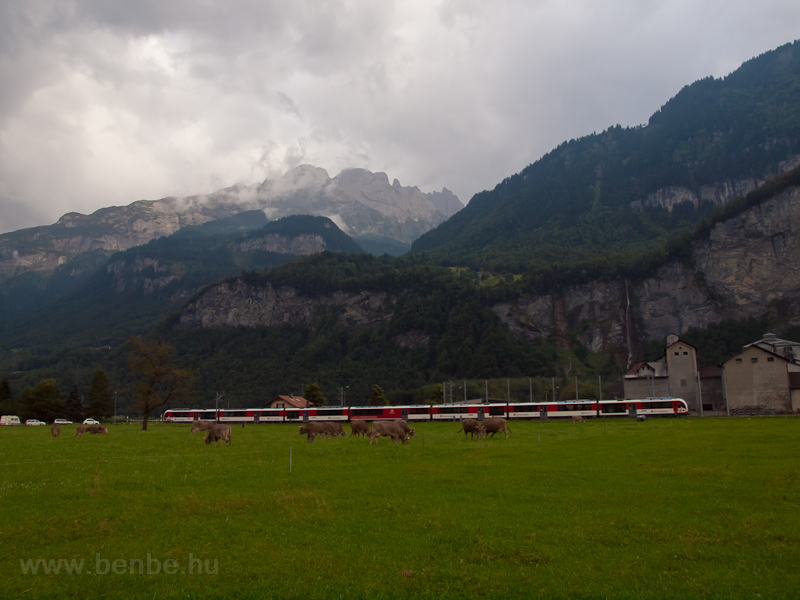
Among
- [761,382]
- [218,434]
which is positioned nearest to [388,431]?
[218,434]

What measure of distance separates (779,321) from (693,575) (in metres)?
160

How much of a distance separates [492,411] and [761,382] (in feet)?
135

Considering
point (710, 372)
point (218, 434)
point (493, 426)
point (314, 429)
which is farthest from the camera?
point (710, 372)

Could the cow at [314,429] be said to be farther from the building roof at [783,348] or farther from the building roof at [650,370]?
the building roof at [650,370]

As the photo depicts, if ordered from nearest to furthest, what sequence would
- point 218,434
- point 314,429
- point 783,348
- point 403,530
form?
point 403,530
point 218,434
point 314,429
point 783,348

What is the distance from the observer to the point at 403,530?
1102 cm

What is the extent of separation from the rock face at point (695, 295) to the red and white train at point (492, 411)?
99666mm

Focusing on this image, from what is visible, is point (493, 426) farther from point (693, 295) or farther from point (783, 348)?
point (693, 295)

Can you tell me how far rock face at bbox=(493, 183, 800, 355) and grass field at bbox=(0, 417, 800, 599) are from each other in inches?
6203

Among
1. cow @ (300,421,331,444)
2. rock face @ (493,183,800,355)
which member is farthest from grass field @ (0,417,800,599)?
Result: rock face @ (493,183,800,355)

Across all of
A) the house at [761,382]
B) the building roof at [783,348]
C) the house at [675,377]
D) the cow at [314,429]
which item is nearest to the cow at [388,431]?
the cow at [314,429]

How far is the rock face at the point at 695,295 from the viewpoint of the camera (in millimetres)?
149625

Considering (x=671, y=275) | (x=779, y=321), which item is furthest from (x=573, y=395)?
(x=671, y=275)

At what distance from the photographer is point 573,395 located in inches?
4902
